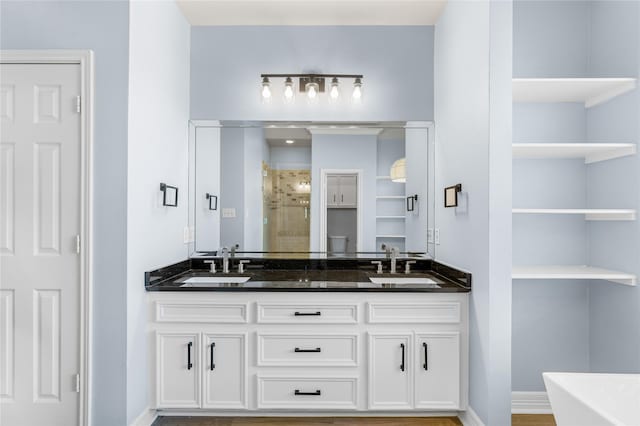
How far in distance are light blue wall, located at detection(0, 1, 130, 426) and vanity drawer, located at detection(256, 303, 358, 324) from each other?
762 mm

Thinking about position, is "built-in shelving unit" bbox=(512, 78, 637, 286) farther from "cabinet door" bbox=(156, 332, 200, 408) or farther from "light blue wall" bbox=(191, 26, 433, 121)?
"cabinet door" bbox=(156, 332, 200, 408)

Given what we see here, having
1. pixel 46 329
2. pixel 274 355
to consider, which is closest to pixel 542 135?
pixel 274 355

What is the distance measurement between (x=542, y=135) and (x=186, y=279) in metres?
2.51

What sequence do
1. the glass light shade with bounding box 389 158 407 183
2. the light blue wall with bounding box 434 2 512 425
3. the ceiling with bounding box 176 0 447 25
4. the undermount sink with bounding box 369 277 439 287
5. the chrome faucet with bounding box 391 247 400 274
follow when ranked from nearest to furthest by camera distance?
the light blue wall with bounding box 434 2 512 425
the undermount sink with bounding box 369 277 439 287
the ceiling with bounding box 176 0 447 25
the chrome faucet with bounding box 391 247 400 274
the glass light shade with bounding box 389 158 407 183

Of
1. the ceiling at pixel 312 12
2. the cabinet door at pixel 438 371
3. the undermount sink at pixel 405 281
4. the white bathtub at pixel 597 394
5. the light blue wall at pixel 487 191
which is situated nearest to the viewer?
the white bathtub at pixel 597 394

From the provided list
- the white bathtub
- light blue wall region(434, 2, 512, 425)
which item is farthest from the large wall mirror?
the white bathtub

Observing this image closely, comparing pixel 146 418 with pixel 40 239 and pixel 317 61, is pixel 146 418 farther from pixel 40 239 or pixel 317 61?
pixel 317 61

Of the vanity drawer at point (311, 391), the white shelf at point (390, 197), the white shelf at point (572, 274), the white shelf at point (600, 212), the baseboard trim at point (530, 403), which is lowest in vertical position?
the baseboard trim at point (530, 403)

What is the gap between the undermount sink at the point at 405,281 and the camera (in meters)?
2.40

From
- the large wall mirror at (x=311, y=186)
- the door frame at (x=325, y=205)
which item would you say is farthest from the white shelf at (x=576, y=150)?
the door frame at (x=325, y=205)

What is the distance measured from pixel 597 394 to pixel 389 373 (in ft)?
3.95

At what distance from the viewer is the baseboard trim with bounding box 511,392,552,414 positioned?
2443 millimetres

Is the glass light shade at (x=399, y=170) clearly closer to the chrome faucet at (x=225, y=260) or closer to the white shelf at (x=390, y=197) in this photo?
the white shelf at (x=390, y=197)

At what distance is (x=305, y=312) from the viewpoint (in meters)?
2.28
